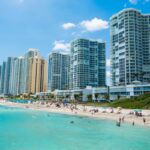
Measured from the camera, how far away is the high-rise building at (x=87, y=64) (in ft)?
532

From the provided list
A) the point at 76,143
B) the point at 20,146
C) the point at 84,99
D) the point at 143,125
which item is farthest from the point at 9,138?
the point at 84,99

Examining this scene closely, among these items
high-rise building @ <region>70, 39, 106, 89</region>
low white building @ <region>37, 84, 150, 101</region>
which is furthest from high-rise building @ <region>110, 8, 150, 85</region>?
high-rise building @ <region>70, 39, 106, 89</region>

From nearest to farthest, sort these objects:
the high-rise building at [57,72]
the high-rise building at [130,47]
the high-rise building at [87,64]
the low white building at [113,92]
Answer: the low white building at [113,92]
the high-rise building at [130,47]
the high-rise building at [87,64]
the high-rise building at [57,72]

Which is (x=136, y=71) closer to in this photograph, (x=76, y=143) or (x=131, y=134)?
(x=131, y=134)

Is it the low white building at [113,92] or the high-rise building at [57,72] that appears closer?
the low white building at [113,92]

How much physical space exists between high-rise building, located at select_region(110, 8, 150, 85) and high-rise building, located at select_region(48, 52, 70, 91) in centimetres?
6438

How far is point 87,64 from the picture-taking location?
166625 mm

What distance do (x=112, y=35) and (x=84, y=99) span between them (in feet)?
132

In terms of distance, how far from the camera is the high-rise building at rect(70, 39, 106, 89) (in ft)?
532

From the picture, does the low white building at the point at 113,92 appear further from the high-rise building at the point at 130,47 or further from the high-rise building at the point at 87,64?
the high-rise building at the point at 87,64

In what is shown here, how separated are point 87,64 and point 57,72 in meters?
34.9

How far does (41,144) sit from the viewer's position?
96.4ft

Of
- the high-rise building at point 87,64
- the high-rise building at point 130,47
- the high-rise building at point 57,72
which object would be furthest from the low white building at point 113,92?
the high-rise building at point 57,72

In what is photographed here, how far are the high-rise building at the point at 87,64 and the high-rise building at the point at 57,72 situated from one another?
85.4 ft
